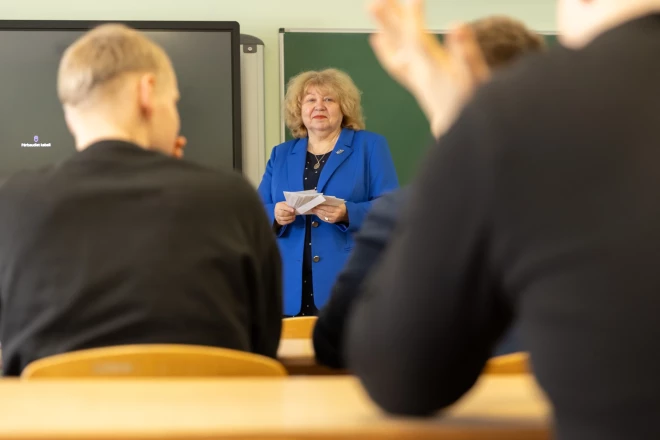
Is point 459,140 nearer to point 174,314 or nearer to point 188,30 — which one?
point 174,314

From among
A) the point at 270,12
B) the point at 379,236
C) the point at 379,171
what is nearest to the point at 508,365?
the point at 379,236

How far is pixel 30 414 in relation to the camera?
2.84 ft

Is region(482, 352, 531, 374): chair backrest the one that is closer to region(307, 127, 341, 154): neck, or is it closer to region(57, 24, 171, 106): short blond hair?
region(57, 24, 171, 106): short blond hair

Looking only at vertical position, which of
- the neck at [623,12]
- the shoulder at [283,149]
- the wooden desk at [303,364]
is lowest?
the wooden desk at [303,364]

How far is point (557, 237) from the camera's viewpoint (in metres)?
0.69

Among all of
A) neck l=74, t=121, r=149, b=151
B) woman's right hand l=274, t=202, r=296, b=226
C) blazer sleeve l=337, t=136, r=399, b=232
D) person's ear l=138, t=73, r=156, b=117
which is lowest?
woman's right hand l=274, t=202, r=296, b=226

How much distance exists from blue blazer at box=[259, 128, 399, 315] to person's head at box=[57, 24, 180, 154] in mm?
1892

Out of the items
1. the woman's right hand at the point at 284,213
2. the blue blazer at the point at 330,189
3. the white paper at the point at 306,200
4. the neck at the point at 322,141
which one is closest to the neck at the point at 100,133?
the white paper at the point at 306,200

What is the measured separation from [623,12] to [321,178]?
2872mm

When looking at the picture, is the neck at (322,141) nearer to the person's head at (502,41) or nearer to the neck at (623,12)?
the person's head at (502,41)

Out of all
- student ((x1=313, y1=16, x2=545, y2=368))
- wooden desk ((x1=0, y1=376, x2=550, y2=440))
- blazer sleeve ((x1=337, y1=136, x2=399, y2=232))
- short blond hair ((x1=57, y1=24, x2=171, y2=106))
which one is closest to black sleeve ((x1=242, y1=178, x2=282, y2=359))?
student ((x1=313, y1=16, x2=545, y2=368))

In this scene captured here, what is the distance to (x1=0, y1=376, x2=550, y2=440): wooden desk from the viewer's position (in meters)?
0.80

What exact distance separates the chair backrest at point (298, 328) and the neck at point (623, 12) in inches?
59.9

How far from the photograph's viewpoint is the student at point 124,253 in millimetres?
1349
